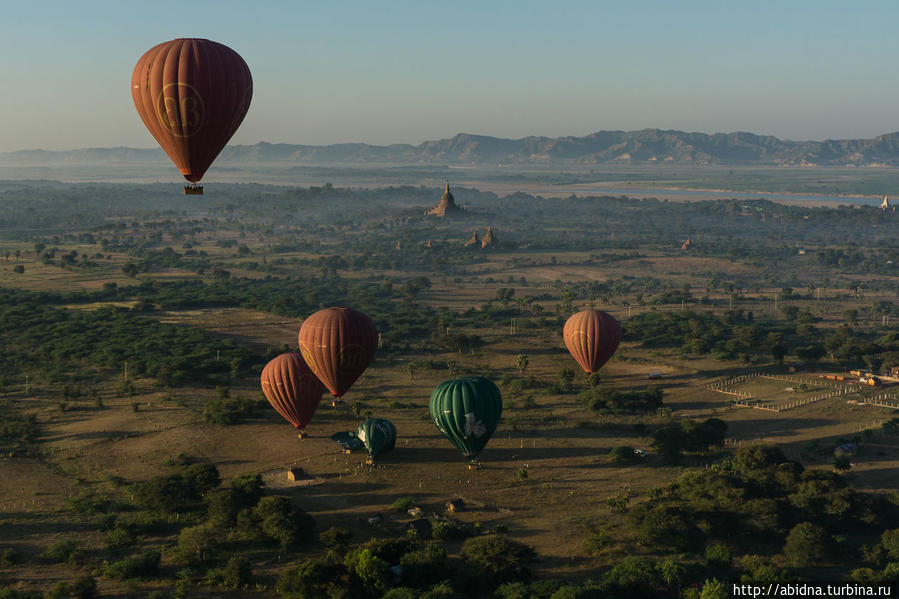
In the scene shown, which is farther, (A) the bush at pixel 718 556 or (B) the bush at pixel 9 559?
(A) the bush at pixel 718 556

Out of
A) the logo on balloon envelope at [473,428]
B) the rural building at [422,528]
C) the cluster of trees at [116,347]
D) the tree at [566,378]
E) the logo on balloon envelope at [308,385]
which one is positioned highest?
the logo on balloon envelope at [308,385]

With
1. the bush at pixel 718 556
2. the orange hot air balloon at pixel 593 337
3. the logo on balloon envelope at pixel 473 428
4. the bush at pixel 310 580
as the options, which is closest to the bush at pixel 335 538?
the bush at pixel 310 580

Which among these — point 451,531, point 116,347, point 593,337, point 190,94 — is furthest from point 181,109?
point 116,347

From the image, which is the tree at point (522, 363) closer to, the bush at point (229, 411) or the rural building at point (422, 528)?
the bush at point (229, 411)

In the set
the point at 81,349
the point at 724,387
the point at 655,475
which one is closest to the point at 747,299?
the point at 724,387

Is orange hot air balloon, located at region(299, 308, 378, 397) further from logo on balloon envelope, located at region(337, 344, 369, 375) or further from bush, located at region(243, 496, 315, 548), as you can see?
bush, located at region(243, 496, 315, 548)

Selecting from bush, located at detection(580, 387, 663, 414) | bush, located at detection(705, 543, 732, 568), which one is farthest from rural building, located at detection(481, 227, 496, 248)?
bush, located at detection(705, 543, 732, 568)
